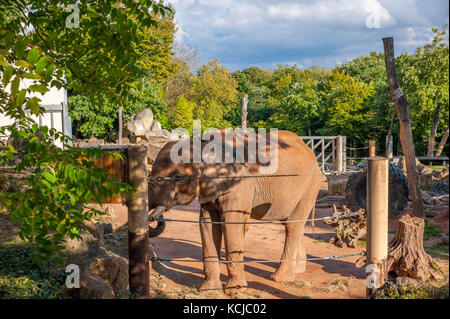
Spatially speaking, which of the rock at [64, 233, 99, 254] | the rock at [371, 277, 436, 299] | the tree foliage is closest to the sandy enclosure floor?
the rock at [64, 233, 99, 254]

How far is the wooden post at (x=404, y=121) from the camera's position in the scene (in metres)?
7.83

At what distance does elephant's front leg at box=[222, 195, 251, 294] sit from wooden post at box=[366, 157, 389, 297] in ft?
5.35

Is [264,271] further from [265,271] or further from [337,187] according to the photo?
[337,187]

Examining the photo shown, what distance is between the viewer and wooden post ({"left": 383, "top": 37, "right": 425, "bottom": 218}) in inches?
308

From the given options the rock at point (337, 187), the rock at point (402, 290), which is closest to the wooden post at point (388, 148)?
the rock at point (337, 187)

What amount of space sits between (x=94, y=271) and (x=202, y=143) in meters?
1.77

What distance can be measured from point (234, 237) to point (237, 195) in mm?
488

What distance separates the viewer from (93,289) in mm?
3488

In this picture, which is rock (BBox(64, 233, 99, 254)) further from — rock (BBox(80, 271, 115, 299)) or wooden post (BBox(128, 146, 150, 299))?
wooden post (BBox(128, 146, 150, 299))

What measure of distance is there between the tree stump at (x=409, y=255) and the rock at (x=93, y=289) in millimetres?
3770

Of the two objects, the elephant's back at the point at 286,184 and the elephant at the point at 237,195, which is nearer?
the elephant at the point at 237,195

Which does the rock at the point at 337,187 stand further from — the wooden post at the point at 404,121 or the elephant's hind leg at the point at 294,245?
the elephant's hind leg at the point at 294,245

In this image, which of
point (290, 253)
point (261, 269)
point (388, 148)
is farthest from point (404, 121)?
point (388, 148)
